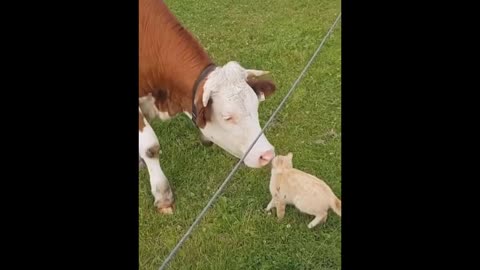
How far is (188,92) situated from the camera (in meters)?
2.35

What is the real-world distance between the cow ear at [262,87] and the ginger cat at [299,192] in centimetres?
22

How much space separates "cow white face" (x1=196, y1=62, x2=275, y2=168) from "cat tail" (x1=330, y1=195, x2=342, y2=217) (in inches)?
10.0

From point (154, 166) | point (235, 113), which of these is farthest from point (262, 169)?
point (154, 166)

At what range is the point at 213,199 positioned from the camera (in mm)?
2262

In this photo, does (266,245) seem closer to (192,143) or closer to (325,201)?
(325,201)

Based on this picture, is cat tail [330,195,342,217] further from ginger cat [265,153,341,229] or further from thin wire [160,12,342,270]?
thin wire [160,12,342,270]

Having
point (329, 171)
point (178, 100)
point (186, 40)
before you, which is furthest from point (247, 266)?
point (186, 40)

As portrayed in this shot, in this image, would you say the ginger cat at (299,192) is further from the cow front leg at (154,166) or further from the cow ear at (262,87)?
the cow front leg at (154,166)

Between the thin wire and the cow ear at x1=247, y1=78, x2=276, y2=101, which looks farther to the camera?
the cow ear at x1=247, y1=78, x2=276, y2=101

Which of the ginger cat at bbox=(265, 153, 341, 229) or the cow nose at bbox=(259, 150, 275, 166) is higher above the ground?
the cow nose at bbox=(259, 150, 275, 166)

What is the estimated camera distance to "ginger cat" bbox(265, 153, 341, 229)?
225 cm

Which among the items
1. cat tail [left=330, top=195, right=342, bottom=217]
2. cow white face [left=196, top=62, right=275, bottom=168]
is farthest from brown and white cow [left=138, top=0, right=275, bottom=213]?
cat tail [left=330, top=195, right=342, bottom=217]

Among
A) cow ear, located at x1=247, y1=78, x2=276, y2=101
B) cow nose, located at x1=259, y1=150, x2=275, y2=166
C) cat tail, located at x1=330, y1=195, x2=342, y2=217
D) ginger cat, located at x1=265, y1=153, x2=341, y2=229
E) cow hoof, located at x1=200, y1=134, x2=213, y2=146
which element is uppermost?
cow ear, located at x1=247, y1=78, x2=276, y2=101

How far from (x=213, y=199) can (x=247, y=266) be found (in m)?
0.25
